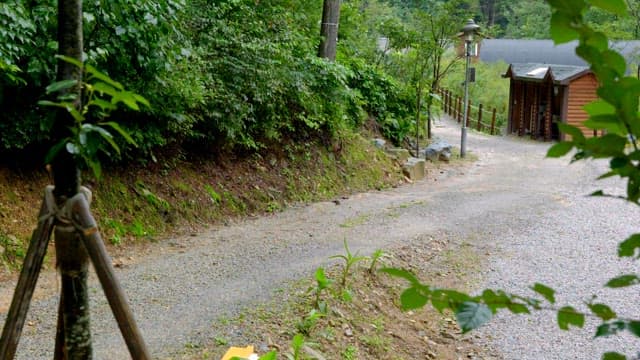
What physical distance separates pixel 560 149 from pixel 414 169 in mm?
13229

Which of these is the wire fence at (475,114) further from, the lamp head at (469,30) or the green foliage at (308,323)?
the green foliage at (308,323)

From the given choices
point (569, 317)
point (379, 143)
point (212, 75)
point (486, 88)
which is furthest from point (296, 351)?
point (486, 88)

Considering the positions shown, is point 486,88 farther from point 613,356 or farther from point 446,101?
→ point 613,356

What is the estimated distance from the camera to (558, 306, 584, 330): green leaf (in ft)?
3.43

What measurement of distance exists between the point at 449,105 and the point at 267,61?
23180 mm

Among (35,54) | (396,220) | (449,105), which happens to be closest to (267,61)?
(396,220)

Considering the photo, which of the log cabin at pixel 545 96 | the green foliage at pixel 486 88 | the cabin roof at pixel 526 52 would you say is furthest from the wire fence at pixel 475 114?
the cabin roof at pixel 526 52

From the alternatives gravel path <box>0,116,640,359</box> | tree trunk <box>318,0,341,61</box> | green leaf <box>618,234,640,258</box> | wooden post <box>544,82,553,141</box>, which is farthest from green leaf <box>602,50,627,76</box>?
wooden post <box>544,82,553,141</box>

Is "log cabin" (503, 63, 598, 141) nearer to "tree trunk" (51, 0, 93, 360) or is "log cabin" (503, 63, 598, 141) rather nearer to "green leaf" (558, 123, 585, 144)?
"tree trunk" (51, 0, 93, 360)

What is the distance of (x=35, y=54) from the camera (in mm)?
6363

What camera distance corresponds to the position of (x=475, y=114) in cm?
3012

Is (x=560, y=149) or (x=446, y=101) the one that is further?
(x=446, y=101)

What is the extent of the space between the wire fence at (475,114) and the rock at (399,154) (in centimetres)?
1239

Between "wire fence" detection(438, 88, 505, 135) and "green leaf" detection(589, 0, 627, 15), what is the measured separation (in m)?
26.1
